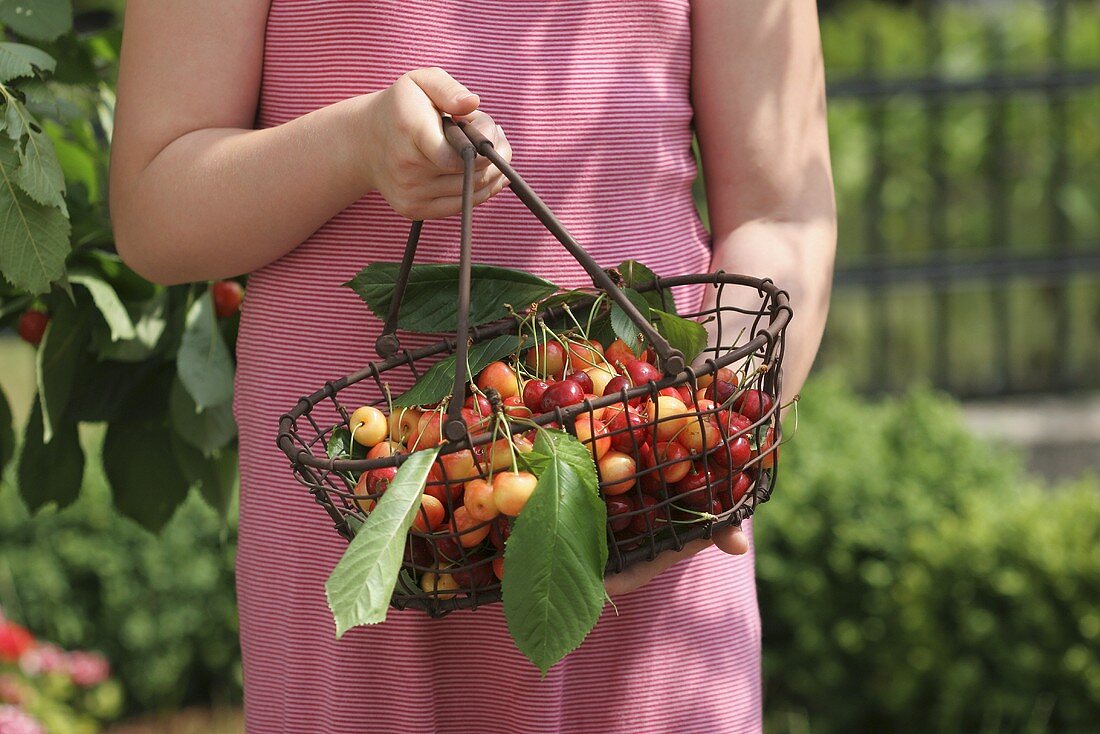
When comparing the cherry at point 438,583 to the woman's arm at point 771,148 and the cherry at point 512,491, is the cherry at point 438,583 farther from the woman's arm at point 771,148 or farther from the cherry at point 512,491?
the woman's arm at point 771,148

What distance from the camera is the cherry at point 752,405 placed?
3.90 feet

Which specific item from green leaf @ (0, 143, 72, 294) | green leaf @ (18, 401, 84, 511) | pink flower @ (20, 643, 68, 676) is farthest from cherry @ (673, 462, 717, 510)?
pink flower @ (20, 643, 68, 676)

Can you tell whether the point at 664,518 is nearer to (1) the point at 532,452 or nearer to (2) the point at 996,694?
(1) the point at 532,452

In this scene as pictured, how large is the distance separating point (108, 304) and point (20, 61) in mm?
345

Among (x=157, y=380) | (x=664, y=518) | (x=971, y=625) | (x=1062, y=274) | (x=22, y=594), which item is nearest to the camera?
(x=664, y=518)

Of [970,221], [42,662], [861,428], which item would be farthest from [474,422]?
[970,221]

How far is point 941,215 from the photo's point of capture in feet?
16.8

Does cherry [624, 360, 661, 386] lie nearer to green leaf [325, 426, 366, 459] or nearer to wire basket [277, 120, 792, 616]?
wire basket [277, 120, 792, 616]

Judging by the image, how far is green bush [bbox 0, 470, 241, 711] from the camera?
383 cm

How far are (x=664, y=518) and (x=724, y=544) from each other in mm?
89

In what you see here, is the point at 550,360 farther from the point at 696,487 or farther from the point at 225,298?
the point at 225,298

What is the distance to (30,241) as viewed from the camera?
4.43 feet

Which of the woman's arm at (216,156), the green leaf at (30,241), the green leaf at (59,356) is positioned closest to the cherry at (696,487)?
the woman's arm at (216,156)

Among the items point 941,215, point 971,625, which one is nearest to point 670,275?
point 971,625
